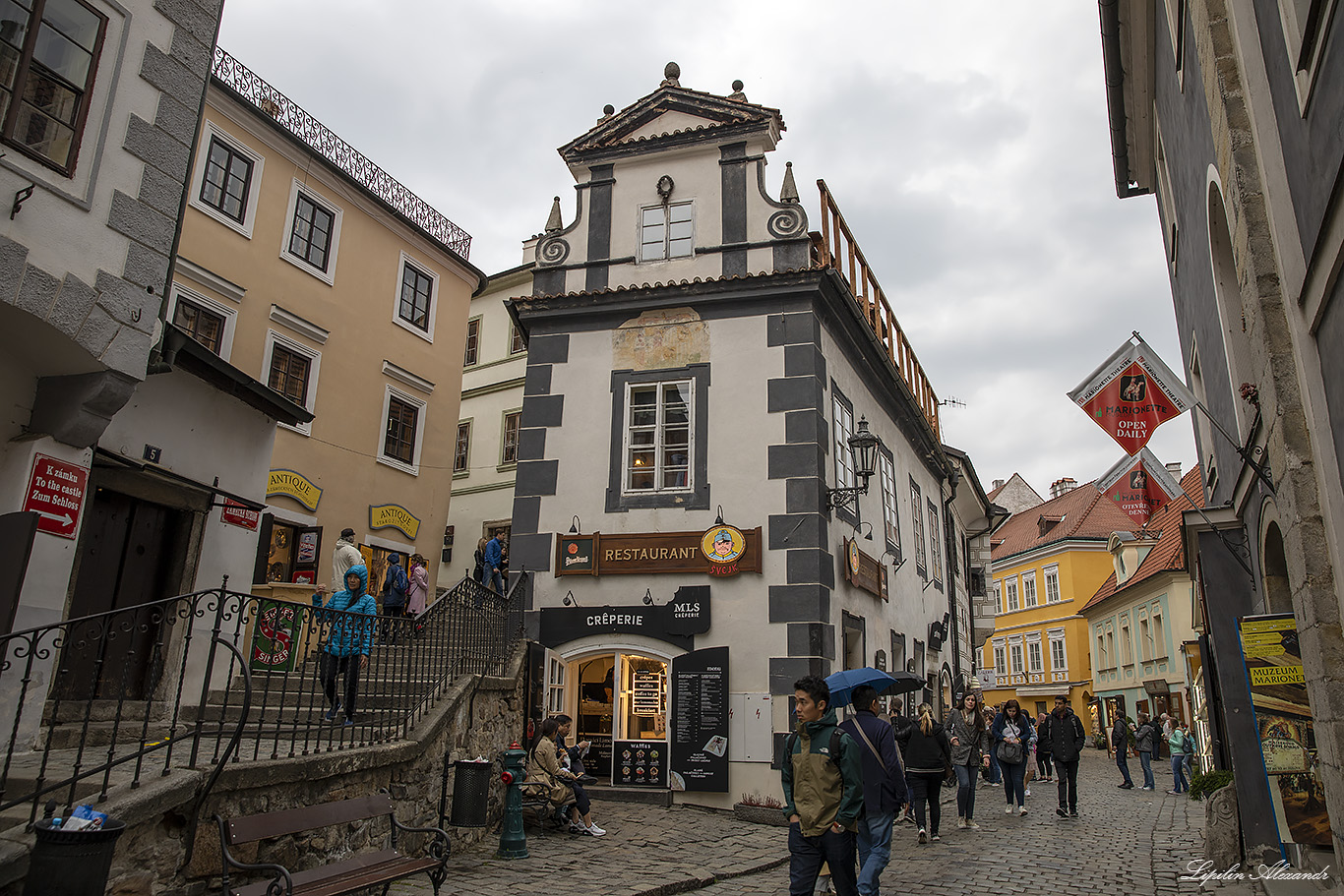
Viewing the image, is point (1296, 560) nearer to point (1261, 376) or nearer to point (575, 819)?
point (1261, 376)

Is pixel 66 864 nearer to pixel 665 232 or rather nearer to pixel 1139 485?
pixel 1139 485

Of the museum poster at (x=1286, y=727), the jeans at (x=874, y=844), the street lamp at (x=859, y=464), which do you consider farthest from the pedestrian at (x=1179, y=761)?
the jeans at (x=874, y=844)

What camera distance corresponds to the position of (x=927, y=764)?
11258mm

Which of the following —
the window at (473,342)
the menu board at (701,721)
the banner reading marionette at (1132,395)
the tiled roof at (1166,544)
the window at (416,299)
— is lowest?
the menu board at (701,721)

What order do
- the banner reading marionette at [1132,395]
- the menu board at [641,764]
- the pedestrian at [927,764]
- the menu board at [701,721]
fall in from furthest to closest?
the menu board at [641,764] < the menu board at [701,721] < the pedestrian at [927,764] < the banner reading marionette at [1132,395]

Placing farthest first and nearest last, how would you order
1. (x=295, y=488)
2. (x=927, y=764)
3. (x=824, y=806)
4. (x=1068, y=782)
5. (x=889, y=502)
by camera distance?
1. (x=889, y=502)
2. (x=295, y=488)
3. (x=1068, y=782)
4. (x=927, y=764)
5. (x=824, y=806)

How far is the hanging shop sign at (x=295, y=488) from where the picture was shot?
16.5 m

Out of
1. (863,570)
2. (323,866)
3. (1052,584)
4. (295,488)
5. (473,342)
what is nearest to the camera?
(323,866)

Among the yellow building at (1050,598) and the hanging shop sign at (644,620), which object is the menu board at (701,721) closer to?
the hanging shop sign at (644,620)

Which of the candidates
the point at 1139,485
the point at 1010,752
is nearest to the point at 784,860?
the point at 1010,752

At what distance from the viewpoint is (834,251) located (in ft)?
52.2

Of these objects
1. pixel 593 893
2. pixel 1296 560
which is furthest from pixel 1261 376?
pixel 593 893

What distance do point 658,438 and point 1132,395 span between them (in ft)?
23.0

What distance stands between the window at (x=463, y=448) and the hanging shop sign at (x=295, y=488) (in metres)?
6.95
